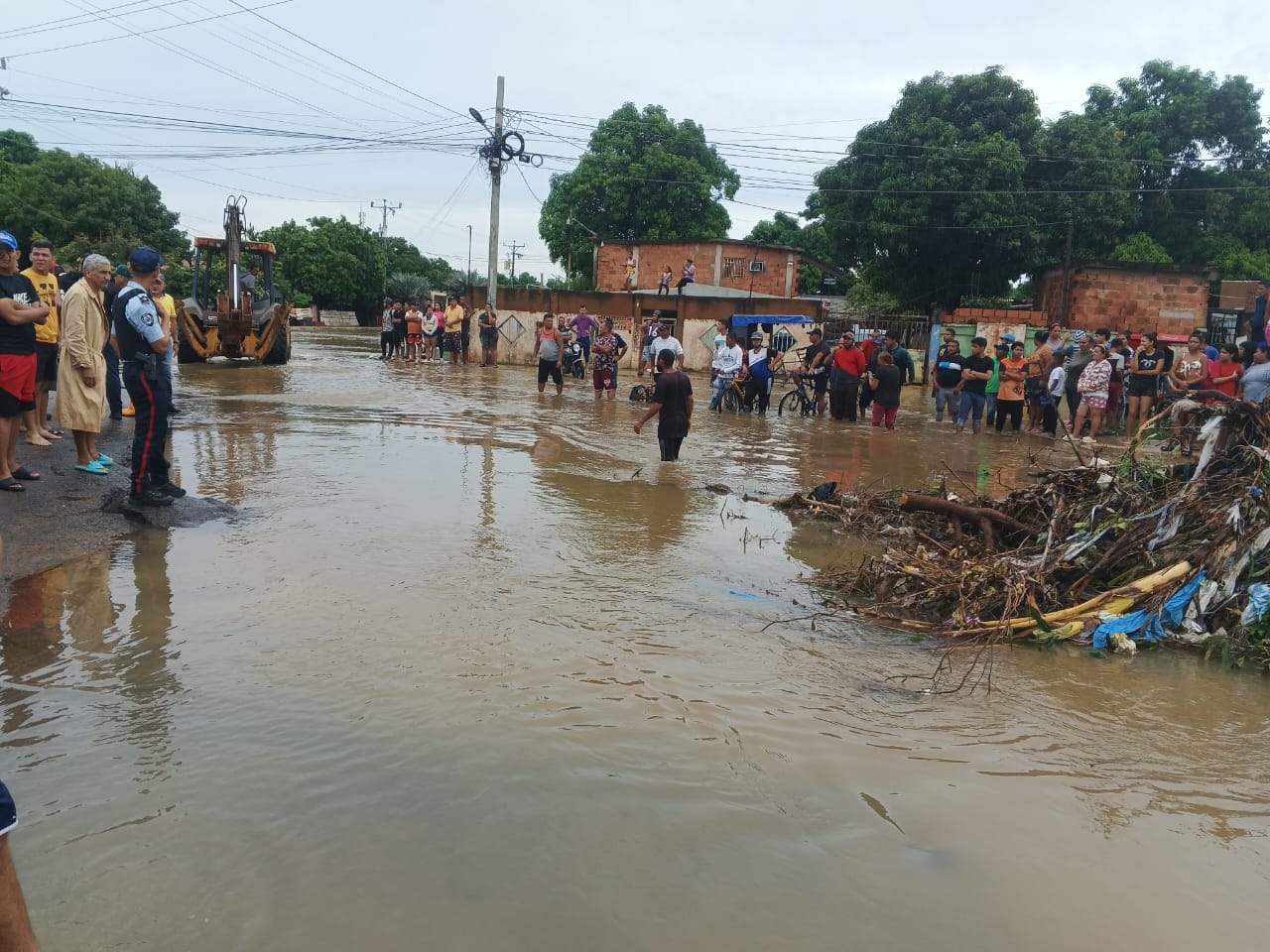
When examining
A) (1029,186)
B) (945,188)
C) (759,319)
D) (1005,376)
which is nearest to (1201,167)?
(1029,186)

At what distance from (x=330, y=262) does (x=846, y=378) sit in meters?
49.6

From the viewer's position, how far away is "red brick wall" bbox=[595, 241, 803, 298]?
133 feet

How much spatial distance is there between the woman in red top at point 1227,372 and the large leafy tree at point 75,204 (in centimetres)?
4058

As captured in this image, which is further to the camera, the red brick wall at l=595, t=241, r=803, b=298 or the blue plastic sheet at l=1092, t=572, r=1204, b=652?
the red brick wall at l=595, t=241, r=803, b=298

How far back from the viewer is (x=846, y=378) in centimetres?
1562

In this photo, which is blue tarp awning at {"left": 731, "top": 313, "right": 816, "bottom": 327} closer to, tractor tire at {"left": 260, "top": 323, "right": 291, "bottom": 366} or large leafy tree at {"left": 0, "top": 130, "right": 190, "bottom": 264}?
tractor tire at {"left": 260, "top": 323, "right": 291, "bottom": 366}

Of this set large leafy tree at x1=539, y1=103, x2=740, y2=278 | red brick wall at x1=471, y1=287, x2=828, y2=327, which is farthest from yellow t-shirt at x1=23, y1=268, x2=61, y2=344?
large leafy tree at x1=539, y1=103, x2=740, y2=278

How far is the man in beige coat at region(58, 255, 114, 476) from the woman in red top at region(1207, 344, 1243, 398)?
12.1 m

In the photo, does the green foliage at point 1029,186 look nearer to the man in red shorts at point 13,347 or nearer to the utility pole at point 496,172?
the utility pole at point 496,172

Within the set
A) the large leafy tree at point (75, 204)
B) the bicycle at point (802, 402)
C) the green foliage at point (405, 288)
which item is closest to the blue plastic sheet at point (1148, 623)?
the bicycle at point (802, 402)

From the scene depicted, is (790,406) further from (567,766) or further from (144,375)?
(567,766)

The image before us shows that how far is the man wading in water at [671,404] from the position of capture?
977cm

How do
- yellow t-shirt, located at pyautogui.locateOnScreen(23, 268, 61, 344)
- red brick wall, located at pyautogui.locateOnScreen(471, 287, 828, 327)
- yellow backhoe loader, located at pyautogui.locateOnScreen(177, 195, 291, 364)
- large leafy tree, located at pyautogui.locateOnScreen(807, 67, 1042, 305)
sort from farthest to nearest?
large leafy tree, located at pyautogui.locateOnScreen(807, 67, 1042, 305) < red brick wall, located at pyautogui.locateOnScreen(471, 287, 828, 327) < yellow backhoe loader, located at pyautogui.locateOnScreen(177, 195, 291, 364) < yellow t-shirt, located at pyautogui.locateOnScreen(23, 268, 61, 344)

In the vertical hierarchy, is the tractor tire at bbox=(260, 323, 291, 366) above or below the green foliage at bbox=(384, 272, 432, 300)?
below
